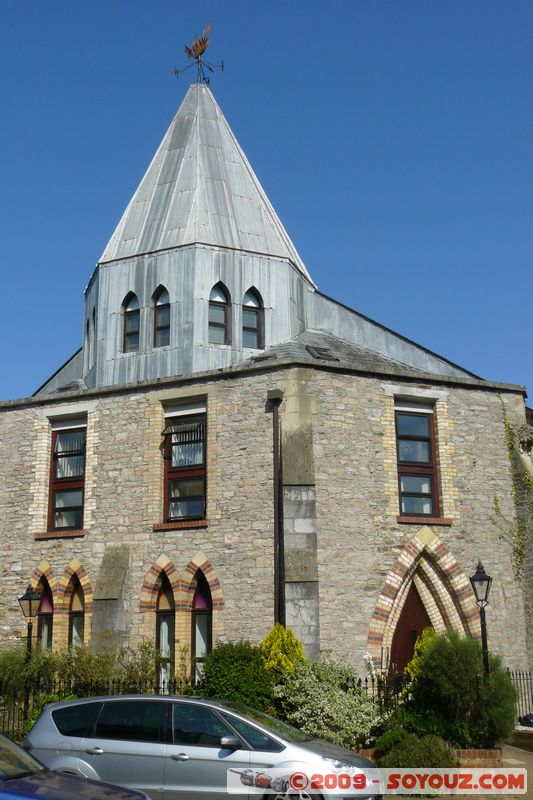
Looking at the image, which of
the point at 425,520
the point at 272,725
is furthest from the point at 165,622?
the point at 272,725

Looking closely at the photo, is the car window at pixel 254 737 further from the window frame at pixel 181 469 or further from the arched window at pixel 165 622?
the window frame at pixel 181 469

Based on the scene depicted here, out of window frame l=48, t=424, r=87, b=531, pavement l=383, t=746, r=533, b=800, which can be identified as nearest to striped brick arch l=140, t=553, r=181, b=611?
window frame l=48, t=424, r=87, b=531

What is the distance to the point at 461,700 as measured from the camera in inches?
575

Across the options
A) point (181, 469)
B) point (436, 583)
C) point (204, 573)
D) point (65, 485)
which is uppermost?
point (181, 469)

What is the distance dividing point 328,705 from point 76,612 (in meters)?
7.56

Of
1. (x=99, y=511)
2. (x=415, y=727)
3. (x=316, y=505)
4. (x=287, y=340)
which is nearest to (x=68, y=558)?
(x=99, y=511)

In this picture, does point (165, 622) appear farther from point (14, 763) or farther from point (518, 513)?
point (14, 763)

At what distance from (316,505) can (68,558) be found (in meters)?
6.13

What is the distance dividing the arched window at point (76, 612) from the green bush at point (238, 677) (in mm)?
4711

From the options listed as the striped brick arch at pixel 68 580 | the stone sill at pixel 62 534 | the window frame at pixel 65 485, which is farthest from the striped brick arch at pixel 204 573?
the window frame at pixel 65 485

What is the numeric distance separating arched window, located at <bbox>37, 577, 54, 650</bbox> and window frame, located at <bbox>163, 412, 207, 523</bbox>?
11.4 feet

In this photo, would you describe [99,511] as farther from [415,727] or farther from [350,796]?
[350,796]

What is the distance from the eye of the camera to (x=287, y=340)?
2269 cm

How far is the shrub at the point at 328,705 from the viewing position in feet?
48.0
